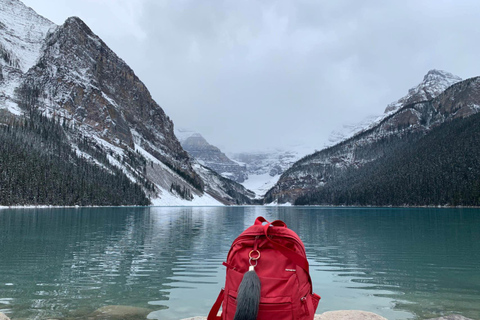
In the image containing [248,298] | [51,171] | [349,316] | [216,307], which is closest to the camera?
[248,298]

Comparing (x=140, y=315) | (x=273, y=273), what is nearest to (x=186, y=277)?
(x=140, y=315)

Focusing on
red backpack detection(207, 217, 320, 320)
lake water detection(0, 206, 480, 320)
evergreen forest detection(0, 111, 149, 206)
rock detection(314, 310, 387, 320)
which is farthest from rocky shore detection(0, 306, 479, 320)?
evergreen forest detection(0, 111, 149, 206)

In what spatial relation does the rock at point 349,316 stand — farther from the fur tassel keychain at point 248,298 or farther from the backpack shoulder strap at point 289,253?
the fur tassel keychain at point 248,298

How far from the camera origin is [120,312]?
10555 mm

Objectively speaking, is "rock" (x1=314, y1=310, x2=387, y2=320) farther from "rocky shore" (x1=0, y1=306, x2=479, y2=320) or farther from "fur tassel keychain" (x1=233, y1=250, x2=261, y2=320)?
"fur tassel keychain" (x1=233, y1=250, x2=261, y2=320)

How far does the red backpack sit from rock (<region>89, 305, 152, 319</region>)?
7014 millimetres

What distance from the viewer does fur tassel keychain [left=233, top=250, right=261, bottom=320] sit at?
3941mm

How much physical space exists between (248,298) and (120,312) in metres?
8.22

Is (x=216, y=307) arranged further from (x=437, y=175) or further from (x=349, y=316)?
(x=437, y=175)

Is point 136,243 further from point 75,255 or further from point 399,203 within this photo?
point 399,203

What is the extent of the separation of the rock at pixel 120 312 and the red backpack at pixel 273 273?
7014 millimetres

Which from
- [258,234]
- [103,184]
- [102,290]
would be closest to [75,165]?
[103,184]

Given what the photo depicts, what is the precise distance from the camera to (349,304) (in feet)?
41.7

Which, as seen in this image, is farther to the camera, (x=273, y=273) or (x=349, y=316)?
(x=349, y=316)
